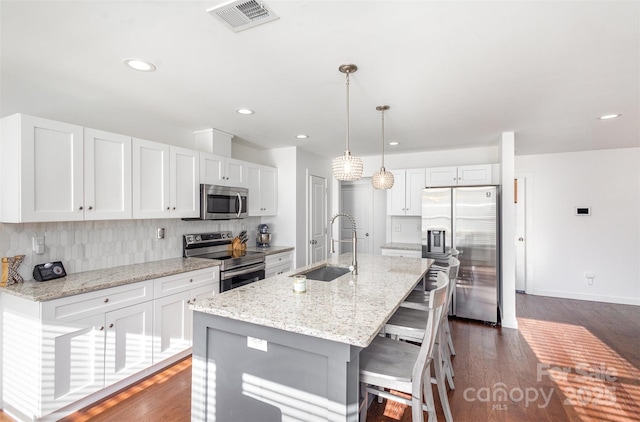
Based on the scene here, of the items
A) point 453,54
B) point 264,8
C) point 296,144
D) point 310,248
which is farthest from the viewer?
point 310,248

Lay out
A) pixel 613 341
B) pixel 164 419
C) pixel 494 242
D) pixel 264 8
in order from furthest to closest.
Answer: pixel 494 242, pixel 613 341, pixel 164 419, pixel 264 8

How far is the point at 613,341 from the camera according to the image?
3.38 metres

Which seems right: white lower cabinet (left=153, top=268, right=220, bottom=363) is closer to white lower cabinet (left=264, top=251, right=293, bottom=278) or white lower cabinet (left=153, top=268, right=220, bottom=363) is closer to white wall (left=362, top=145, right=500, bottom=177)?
white lower cabinet (left=264, top=251, right=293, bottom=278)

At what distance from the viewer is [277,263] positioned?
4.16 metres

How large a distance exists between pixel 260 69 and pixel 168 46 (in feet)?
1.89

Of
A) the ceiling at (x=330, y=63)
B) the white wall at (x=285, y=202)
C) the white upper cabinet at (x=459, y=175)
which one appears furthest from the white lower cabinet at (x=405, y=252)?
the ceiling at (x=330, y=63)

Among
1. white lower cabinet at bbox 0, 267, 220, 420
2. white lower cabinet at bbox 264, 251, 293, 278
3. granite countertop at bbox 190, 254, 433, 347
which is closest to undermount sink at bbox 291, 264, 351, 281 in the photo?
granite countertop at bbox 190, 254, 433, 347

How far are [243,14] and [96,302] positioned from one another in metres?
2.14

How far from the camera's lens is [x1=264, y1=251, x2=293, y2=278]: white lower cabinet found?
392 centimetres

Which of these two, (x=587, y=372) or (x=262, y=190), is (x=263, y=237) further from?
(x=587, y=372)

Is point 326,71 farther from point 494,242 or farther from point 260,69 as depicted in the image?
point 494,242

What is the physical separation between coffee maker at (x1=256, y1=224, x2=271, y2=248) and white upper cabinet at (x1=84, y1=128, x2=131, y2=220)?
6.66 feet

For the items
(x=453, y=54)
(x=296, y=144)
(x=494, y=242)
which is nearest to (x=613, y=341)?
(x=494, y=242)

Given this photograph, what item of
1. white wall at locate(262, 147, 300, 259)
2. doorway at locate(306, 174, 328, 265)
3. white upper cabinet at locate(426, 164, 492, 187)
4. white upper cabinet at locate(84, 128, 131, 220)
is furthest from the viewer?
doorway at locate(306, 174, 328, 265)
